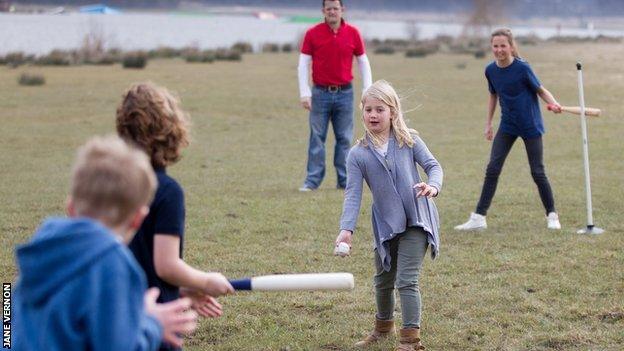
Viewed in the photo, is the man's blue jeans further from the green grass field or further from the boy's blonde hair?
the boy's blonde hair

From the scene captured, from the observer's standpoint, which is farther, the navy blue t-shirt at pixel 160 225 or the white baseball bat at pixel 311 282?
the navy blue t-shirt at pixel 160 225

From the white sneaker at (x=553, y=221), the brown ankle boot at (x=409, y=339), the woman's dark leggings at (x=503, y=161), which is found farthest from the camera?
the white sneaker at (x=553, y=221)

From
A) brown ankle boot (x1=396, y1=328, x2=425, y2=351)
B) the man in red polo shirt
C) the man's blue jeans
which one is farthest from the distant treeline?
brown ankle boot (x1=396, y1=328, x2=425, y2=351)

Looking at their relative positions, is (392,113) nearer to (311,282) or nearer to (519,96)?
(311,282)

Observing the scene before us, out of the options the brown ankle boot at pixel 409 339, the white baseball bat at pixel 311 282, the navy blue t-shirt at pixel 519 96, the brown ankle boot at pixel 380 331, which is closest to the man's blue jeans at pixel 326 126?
the navy blue t-shirt at pixel 519 96

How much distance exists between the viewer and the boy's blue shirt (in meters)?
2.67

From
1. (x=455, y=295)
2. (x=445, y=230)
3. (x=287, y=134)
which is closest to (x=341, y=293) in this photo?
(x=455, y=295)

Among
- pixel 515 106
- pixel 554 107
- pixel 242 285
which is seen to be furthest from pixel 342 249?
pixel 515 106

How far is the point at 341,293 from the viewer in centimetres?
714

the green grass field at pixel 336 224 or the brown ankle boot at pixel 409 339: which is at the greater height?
the brown ankle boot at pixel 409 339

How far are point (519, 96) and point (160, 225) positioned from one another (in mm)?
6018

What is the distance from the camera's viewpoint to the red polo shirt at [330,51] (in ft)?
38.0

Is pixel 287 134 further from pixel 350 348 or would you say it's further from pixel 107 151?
pixel 107 151

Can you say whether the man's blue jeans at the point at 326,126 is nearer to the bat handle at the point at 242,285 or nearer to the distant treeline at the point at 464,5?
the bat handle at the point at 242,285
